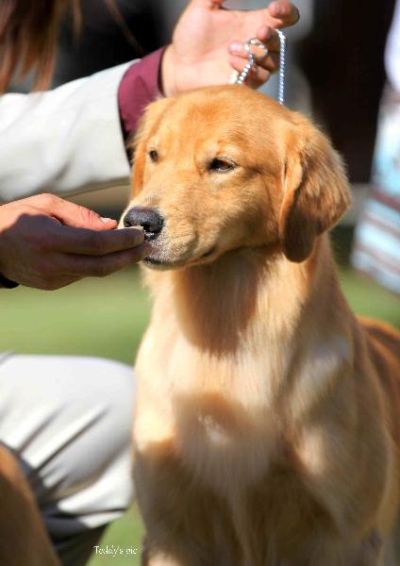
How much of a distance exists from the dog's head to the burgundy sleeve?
31 cm

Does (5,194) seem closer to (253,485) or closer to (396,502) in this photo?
(253,485)

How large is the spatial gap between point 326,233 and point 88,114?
75cm

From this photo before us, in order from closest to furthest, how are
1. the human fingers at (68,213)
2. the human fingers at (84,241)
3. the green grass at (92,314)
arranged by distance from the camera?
the human fingers at (84,241), the human fingers at (68,213), the green grass at (92,314)

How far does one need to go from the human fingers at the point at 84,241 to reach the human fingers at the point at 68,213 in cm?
12

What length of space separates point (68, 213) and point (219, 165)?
1.75 ft

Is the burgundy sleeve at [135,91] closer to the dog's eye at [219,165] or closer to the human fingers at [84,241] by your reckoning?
the dog's eye at [219,165]

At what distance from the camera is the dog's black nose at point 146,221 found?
8.58 ft

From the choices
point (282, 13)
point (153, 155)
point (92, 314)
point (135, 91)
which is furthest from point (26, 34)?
point (92, 314)

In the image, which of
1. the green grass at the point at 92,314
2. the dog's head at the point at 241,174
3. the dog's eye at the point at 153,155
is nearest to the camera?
the dog's head at the point at 241,174

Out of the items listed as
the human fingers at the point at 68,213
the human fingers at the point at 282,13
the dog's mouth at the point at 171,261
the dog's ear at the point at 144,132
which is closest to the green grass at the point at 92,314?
the dog's ear at the point at 144,132

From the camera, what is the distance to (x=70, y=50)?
27.9 ft

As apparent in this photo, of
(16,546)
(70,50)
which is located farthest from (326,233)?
(70,50)

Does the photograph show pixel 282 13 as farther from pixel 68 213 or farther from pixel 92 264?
pixel 92 264

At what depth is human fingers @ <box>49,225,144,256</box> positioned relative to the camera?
89.6 inches
